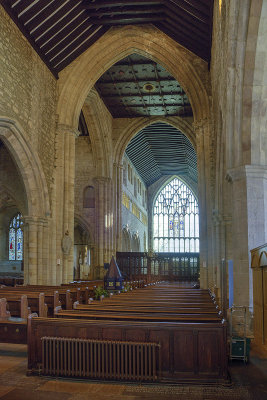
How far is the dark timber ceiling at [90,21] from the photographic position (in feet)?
44.9

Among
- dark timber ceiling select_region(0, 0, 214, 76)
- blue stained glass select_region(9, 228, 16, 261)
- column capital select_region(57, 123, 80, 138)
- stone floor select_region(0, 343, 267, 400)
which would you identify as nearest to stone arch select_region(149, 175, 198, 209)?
blue stained glass select_region(9, 228, 16, 261)

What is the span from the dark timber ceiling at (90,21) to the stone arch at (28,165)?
3.30 meters

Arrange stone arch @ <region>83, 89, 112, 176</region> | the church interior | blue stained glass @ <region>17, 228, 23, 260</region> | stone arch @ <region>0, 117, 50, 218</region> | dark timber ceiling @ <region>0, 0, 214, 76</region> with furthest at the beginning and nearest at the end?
blue stained glass @ <region>17, 228, 23, 260</region> < stone arch @ <region>83, 89, 112, 176</region> < dark timber ceiling @ <region>0, 0, 214, 76</region> < stone arch @ <region>0, 117, 50, 218</region> < the church interior

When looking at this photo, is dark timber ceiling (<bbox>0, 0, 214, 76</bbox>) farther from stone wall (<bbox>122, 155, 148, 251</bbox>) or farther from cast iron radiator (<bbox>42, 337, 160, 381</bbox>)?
stone wall (<bbox>122, 155, 148, 251</bbox>)

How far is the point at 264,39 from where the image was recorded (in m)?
7.42

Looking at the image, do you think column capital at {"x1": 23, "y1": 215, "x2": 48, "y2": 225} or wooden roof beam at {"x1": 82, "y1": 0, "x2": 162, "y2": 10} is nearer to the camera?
wooden roof beam at {"x1": 82, "y1": 0, "x2": 162, "y2": 10}

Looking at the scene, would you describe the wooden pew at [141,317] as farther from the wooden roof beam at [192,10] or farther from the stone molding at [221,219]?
the wooden roof beam at [192,10]

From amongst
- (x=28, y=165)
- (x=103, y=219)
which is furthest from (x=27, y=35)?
(x=103, y=219)

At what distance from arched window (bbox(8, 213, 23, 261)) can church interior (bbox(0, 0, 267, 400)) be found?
12cm

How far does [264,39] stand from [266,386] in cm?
553

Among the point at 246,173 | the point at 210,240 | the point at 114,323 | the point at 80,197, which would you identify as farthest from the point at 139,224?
the point at 114,323

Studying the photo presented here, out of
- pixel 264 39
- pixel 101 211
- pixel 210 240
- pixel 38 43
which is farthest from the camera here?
pixel 101 211

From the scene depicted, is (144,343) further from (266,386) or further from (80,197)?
(80,197)

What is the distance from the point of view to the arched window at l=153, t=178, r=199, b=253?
42.2 m
